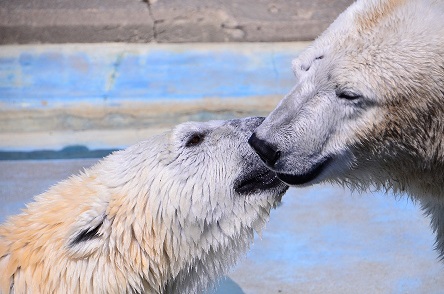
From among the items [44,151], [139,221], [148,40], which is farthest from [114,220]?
[148,40]

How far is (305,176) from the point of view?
2.64 m

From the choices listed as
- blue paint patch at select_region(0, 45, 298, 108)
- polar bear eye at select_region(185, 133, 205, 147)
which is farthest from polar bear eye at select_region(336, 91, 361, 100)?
blue paint patch at select_region(0, 45, 298, 108)

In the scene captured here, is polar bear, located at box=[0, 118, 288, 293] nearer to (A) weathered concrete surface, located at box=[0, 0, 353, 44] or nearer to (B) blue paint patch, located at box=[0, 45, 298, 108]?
(B) blue paint patch, located at box=[0, 45, 298, 108]

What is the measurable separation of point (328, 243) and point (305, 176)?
155cm

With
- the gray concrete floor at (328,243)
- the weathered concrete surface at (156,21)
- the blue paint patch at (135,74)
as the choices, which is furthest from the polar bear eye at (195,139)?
the weathered concrete surface at (156,21)

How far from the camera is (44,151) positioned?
16.3ft

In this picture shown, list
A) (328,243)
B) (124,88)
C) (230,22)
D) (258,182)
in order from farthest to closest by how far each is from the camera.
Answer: (230,22)
(124,88)
(328,243)
(258,182)

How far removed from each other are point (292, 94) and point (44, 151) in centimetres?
267

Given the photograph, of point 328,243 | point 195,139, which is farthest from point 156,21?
point 195,139

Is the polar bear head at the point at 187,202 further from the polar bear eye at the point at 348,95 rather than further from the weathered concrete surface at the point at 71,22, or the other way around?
the weathered concrete surface at the point at 71,22

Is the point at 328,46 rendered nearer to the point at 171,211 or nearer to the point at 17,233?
the point at 171,211

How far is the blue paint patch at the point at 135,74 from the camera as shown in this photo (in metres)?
5.43

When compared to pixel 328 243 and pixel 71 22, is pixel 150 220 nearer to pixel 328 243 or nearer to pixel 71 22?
pixel 328 243

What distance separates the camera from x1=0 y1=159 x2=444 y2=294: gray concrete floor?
3793 millimetres
